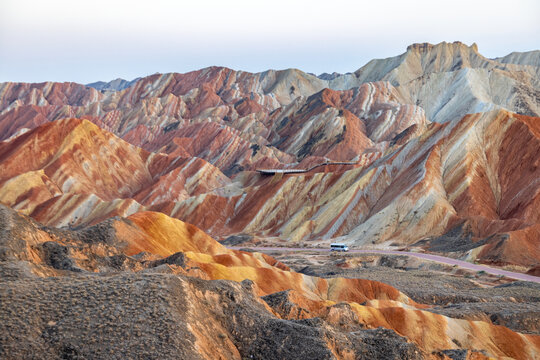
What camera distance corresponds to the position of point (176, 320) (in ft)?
62.1

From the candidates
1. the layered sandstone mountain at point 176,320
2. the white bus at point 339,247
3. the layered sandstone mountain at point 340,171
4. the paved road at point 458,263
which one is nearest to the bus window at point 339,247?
the white bus at point 339,247

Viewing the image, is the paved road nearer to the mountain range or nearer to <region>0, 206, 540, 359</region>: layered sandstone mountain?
the mountain range

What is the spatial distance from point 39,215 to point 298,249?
51787 millimetres

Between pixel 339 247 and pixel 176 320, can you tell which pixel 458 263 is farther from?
pixel 176 320

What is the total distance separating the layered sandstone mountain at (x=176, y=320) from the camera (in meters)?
17.7

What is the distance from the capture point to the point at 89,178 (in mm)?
125500

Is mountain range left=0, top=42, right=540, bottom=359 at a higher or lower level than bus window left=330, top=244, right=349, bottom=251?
higher

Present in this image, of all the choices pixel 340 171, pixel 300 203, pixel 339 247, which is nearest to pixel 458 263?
pixel 339 247

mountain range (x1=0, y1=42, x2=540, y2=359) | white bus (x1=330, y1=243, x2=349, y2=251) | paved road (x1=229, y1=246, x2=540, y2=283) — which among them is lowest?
white bus (x1=330, y1=243, x2=349, y2=251)

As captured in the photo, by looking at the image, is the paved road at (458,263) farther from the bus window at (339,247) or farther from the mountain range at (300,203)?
the mountain range at (300,203)

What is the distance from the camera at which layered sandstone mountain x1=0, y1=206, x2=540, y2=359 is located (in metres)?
17.7

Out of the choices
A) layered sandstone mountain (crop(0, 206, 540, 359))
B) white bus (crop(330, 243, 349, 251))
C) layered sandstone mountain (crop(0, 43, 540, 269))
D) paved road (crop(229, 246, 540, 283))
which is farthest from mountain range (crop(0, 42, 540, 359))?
white bus (crop(330, 243, 349, 251))

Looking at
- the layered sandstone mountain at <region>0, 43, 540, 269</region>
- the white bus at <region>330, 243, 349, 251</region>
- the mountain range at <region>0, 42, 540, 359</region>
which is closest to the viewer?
the mountain range at <region>0, 42, 540, 359</region>

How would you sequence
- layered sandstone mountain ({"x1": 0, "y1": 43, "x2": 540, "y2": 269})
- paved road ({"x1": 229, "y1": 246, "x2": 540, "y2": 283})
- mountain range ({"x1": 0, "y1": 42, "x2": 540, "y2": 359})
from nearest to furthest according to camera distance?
mountain range ({"x1": 0, "y1": 42, "x2": 540, "y2": 359}), paved road ({"x1": 229, "y1": 246, "x2": 540, "y2": 283}), layered sandstone mountain ({"x1": 0, "y1": 43, "x2": 540, "y2": 269})
